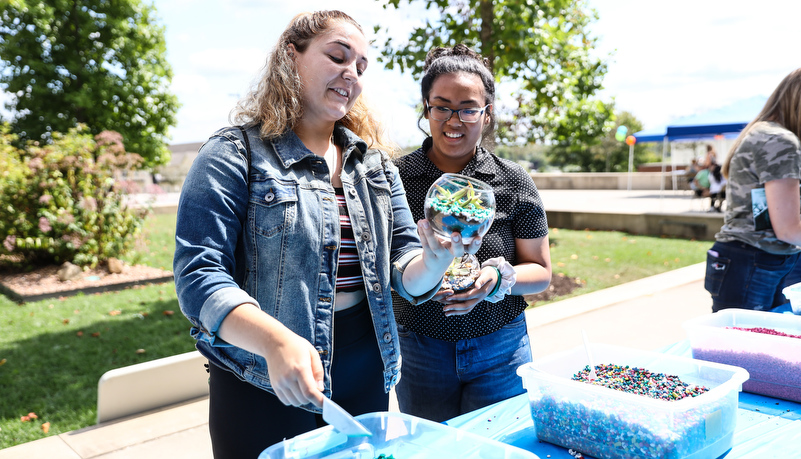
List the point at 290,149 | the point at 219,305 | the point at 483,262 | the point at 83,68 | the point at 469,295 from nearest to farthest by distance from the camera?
the point at 219,305, the point at 290,149, the point at 469,295, the point at 483,262, the point at 83,68

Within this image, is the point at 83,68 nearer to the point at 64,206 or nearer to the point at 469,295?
the point at 64,206

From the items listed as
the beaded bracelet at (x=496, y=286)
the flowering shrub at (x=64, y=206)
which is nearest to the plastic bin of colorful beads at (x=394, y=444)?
the beaded bracelet at (x=496, y=286)

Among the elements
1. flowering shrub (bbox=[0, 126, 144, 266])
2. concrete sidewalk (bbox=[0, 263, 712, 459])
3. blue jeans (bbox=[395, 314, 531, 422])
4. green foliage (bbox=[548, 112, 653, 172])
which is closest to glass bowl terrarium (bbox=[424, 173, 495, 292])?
blue jeans (bbox=[395, 314, 531, 422])

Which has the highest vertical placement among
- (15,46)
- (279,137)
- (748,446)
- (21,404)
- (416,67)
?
(15,46)

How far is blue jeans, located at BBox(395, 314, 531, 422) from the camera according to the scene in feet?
6.93

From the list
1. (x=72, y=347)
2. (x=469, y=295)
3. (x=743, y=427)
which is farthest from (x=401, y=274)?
(x=72, y=347)

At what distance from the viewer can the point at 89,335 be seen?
5.52 meters

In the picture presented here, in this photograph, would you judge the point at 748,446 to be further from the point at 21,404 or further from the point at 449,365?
the point at 21,404

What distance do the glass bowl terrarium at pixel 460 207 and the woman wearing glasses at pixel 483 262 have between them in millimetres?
517

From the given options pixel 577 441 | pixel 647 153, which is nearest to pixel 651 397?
pixel 577 441

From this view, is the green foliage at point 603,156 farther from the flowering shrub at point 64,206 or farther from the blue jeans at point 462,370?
the blue jeans at point 462,370

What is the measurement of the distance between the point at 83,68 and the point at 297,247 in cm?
2116

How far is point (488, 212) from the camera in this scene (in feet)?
5.32

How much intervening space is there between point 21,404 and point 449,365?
132 inches
